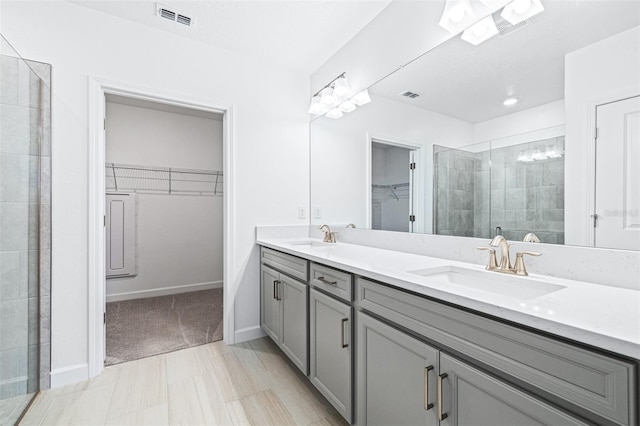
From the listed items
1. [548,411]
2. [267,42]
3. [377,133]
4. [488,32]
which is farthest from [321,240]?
[548,411]

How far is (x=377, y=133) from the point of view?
218cm

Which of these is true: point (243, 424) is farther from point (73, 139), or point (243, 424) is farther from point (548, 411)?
point (73, 139)

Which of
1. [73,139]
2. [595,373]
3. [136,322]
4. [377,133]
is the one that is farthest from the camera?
[136,322]

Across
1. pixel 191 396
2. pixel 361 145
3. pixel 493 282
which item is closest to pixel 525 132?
pixel 493 282

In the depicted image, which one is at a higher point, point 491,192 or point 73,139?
point 73,139

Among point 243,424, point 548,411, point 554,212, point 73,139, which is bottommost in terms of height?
point 243,424

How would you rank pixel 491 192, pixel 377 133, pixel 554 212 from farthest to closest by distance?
pixel 377 133 < pixel 491 192 < pixel 554 212

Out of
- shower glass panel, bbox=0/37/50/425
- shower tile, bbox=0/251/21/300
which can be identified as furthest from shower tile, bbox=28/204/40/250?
shower tile, bbox=0/251/21/300

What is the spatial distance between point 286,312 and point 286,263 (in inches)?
13.1

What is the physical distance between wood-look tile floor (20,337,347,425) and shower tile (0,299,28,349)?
406 mm

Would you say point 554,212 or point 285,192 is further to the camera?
point 285,192

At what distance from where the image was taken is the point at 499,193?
137cm

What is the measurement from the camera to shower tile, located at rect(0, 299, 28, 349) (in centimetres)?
151

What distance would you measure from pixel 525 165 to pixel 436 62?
2.65 feet
